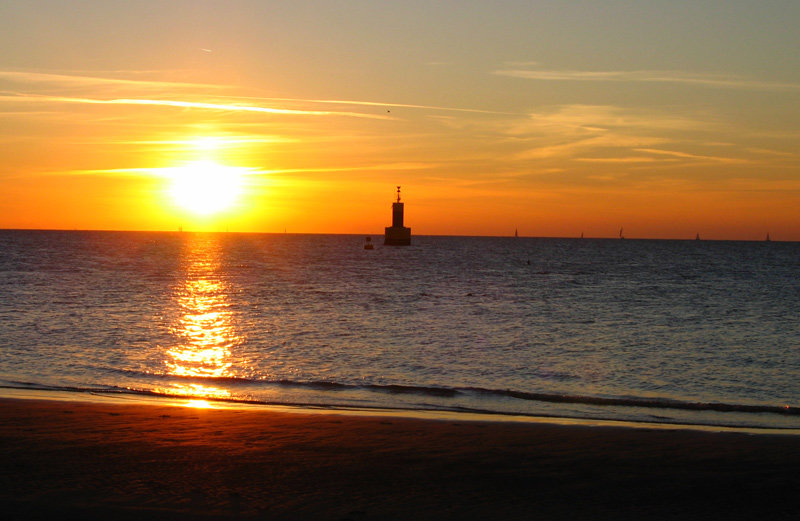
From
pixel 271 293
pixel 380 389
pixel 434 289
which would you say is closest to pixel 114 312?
pixel 271 293

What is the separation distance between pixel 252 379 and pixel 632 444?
437 inches

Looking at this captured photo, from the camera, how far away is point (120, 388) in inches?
707

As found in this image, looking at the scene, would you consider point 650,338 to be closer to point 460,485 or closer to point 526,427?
point 526,427

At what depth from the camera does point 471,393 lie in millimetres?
18297

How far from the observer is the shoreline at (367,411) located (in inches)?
551

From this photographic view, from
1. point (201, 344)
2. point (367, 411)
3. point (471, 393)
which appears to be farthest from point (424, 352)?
point (367, 411)

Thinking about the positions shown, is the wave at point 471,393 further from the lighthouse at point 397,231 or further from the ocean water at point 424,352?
the lighthouse at point 397,231

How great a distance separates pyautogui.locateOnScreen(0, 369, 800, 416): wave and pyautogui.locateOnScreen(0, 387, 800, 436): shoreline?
2.27 ft

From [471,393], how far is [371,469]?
8364mm

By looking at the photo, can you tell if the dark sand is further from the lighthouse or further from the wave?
the lighthouse

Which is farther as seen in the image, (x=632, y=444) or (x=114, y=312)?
(x=114, y=312)

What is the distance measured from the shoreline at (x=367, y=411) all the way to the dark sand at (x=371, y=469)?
85cm

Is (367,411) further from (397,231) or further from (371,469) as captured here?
(397,231)

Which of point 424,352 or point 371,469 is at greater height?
point 371,469
